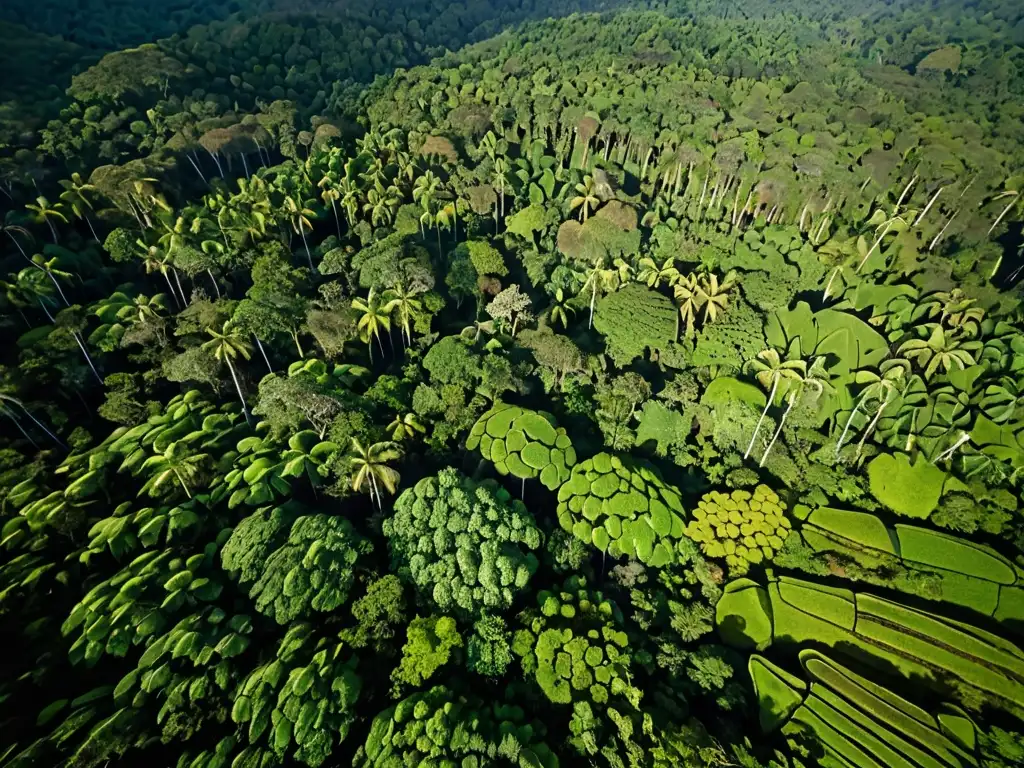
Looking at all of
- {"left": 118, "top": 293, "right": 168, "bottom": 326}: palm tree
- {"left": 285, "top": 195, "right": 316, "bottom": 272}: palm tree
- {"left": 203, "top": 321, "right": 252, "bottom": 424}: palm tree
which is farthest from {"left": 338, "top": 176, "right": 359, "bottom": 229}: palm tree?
{"left": 203, "top": 321, "right": 252, "bottom": 424}: palm tree

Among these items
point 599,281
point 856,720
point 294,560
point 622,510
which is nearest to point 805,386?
point 622,510

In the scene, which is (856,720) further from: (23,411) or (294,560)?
(23,411)

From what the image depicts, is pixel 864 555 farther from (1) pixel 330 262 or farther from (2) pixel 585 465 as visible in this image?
(1) pixel 330 262

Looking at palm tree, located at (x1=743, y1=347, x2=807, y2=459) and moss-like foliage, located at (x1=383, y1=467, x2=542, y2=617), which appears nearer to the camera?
moss-like foliage, located at (x1=383, y1=467, x2=542, y2=617)

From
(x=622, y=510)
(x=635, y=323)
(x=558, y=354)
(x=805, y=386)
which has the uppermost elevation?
(x=635, y=323)

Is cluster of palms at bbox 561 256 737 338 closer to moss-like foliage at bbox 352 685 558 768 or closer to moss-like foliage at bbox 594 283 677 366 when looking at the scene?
moss-like foliage at bbox 594 283 677 366

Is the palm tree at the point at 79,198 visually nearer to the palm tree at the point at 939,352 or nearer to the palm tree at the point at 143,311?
the palm tree at the point at 143,311
